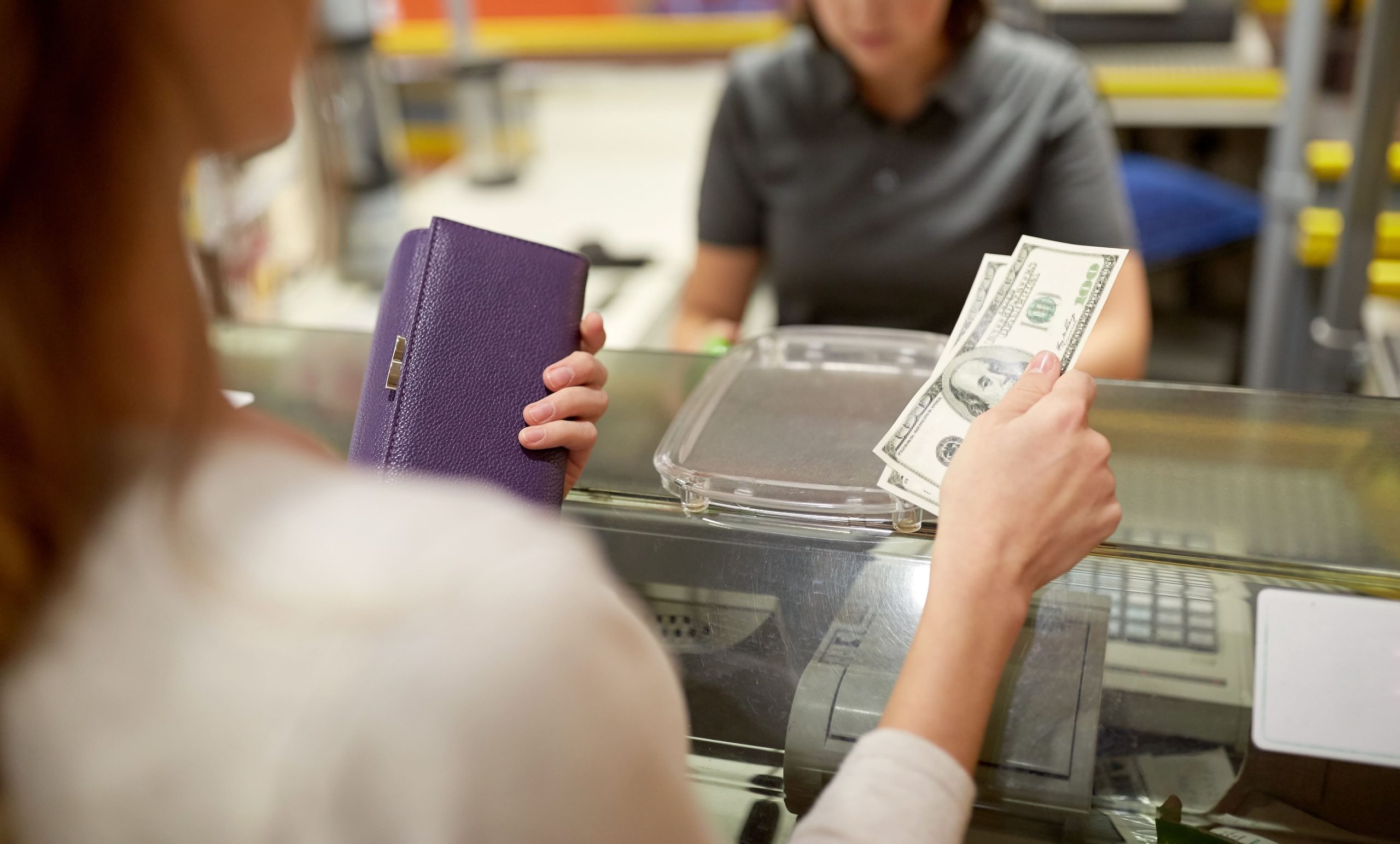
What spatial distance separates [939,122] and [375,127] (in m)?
1.24

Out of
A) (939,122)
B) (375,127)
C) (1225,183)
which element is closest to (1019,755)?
(939,122)

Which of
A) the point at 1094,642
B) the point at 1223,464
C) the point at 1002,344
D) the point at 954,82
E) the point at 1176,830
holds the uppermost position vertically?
the point at 954,82

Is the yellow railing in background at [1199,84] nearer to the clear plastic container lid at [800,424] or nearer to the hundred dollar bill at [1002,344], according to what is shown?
the clear plastic container lid at [800,424]

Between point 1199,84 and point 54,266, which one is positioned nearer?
point 54,266

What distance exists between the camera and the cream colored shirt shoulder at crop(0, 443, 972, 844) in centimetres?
45

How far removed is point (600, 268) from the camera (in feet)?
7.55

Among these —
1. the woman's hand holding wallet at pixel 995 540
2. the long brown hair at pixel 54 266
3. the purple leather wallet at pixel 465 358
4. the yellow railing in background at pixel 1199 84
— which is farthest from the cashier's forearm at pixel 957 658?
the yellow railing in background at pixel 1199 84

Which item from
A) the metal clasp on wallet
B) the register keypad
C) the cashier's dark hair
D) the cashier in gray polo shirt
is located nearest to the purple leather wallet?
the metal clasp on wallet

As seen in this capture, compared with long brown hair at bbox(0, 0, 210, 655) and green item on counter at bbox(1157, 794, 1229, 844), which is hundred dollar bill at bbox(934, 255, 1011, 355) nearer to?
green item on counter at bbox(1157, 794, 1229, 844)

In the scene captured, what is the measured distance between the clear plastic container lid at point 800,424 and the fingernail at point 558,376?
0.11 metres

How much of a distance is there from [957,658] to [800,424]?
0.33 m

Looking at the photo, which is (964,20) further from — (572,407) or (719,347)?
(572,407)

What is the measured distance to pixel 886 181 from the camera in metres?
1.65

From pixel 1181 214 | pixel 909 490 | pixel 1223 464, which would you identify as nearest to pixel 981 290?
pixel 909 490
